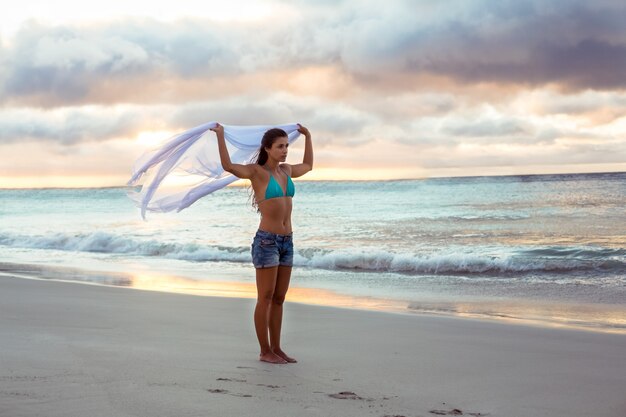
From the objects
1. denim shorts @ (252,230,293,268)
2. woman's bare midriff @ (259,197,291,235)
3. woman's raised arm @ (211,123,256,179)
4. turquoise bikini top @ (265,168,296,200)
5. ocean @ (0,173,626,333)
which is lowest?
ocean @ (0,173,626,333)

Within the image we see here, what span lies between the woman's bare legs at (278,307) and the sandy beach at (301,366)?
0.20 metres

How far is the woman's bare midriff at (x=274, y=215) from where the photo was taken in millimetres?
6121

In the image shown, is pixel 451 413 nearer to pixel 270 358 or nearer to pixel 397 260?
pixel 270 358

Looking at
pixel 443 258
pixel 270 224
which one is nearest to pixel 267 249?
pixel 270 224

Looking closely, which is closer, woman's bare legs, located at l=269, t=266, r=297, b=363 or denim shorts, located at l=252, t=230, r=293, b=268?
denim shorts, located at l=252, t=230, r=293, b=268

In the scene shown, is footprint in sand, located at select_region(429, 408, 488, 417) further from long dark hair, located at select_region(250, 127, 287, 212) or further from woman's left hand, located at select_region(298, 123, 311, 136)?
woman's left hand, located at select_region(298, 123, 311, 136)

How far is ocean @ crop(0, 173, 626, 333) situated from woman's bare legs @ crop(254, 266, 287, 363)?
4297 mm

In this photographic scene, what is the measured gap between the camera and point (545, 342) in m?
7.51

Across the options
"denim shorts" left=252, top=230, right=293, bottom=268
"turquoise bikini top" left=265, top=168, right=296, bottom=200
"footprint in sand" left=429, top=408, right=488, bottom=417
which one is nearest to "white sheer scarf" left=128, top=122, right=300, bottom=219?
"turquoise bikini top" left=265, top=168, right=296, bottom=200

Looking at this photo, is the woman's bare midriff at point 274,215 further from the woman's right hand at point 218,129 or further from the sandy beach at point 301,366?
the sandy beach at point 301,366

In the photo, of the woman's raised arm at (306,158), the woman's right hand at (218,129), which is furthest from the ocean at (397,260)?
the woman's right hand at (218,129)

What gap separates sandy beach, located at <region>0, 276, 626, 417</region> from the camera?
4.78 meters

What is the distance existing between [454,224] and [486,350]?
21.9 meters

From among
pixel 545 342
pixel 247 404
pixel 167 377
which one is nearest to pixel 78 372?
pixel 167 377
